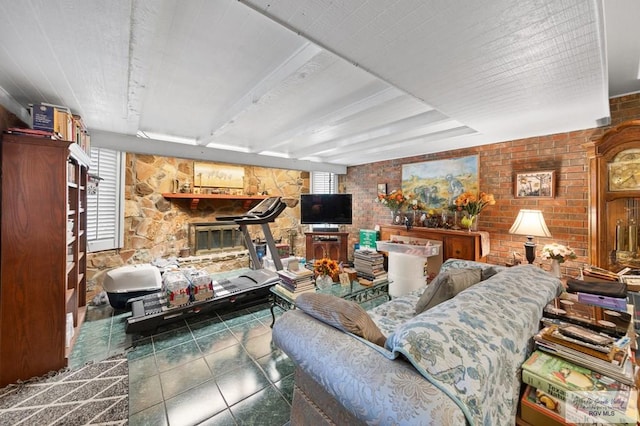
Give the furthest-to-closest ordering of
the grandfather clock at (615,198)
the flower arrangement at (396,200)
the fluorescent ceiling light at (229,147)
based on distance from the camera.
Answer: the flower arrangement at (396,200), the fluorescent ceiling light at (229,147), the grandfather clock at (615,198)

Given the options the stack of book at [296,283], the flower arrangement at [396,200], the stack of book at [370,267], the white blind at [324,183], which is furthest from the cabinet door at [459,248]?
the white blind at [324,183]

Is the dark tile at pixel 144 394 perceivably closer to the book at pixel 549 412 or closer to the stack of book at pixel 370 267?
the stack of book at pixel 370 267

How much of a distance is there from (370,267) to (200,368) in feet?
5.91

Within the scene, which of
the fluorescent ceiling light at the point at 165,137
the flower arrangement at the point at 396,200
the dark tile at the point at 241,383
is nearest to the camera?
the dark tile at the point at 241,383

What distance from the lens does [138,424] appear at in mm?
1430

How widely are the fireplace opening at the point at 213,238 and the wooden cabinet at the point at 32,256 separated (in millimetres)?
2454

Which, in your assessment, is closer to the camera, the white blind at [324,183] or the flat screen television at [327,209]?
the flat screen television at [327,209]

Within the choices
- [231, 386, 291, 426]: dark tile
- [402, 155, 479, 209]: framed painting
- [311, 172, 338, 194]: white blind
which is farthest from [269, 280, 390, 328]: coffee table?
[311, 172, 338, 194]: white blind

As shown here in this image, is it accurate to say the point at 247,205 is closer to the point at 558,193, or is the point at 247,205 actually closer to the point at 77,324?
the point at 77,324

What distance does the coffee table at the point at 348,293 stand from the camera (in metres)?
2.31

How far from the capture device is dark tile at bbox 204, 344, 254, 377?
192 cm

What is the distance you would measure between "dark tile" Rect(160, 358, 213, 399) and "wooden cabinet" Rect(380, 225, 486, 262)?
3.29 meters

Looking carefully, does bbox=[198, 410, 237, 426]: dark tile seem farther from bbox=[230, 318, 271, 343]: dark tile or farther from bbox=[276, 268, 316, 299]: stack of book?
bbox=[276, 268, 316, 299]: stack of book

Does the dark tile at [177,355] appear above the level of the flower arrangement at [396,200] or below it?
below
